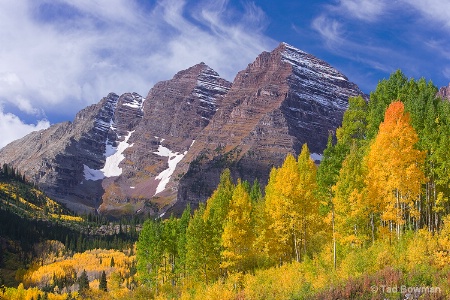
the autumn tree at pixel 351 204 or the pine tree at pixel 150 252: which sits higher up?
the autumn tree at pixel 351 204

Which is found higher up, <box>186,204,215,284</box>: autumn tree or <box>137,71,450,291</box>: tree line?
<box>137,71,450,291</box>: tree line

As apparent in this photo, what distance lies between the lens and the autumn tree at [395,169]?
111ft

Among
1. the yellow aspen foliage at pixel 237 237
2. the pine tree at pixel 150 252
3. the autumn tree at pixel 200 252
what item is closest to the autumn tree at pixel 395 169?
the yellow aspen foliage at pixel 237 237

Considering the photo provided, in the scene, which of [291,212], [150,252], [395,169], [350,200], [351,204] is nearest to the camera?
[395,169]

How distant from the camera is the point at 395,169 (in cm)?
3441

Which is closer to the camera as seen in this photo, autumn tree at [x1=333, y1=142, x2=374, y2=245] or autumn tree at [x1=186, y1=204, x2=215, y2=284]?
autumn tree at [x1=333, y1=142, x2=374, y2=245]

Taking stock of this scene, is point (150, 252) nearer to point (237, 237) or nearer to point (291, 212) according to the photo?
point (237, 237)

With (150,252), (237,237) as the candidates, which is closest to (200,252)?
(237,237)

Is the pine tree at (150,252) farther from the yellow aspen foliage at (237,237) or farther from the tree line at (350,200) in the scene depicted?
the yellow aspen foliage at (237,237)

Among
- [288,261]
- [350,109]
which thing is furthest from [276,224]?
[350,109]

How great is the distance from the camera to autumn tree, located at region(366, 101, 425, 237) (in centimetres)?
3397

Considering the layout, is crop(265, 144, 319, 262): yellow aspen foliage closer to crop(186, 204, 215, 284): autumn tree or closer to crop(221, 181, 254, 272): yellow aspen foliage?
crop(221, 181, 254, 272): yellow aspen foliage

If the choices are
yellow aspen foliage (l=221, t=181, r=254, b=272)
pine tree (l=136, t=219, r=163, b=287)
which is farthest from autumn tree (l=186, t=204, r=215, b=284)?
pine tree (l=136, t=219, r=163, b=287)

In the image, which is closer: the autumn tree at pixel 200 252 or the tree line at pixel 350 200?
the tree line at pixel 350 200
